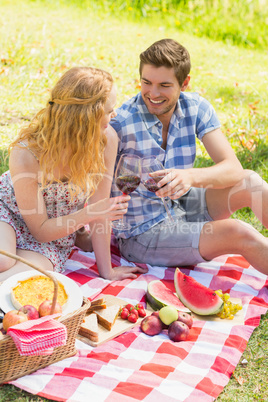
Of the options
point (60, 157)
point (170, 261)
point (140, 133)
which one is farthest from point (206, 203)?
point (60, 157)

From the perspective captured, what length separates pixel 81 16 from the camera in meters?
10.3

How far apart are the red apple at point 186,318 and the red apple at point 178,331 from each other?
0.08m

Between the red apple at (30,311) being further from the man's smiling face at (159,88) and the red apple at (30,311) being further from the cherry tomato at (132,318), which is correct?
the man's smiling face at (159,88)

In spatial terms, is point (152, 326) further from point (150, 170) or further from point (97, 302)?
point (150, 170)

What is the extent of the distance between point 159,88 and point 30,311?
1840mm

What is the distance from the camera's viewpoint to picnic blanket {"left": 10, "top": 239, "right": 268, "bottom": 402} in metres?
2.64

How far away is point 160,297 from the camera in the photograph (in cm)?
344

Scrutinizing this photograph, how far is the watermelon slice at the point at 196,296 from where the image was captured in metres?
3.38

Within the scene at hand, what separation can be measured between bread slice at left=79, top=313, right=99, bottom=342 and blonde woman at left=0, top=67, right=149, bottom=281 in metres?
0.59

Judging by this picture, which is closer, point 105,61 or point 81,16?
point 105,61

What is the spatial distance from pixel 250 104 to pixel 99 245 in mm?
4497

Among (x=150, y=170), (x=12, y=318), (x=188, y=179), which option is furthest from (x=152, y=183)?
(x=12, y=318)

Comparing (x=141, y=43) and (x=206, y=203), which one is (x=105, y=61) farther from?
(x=206, y=203)

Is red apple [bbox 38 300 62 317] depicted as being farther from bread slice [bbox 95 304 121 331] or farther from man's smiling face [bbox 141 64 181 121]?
man's smiling face [bbox 141 64 181 121]
